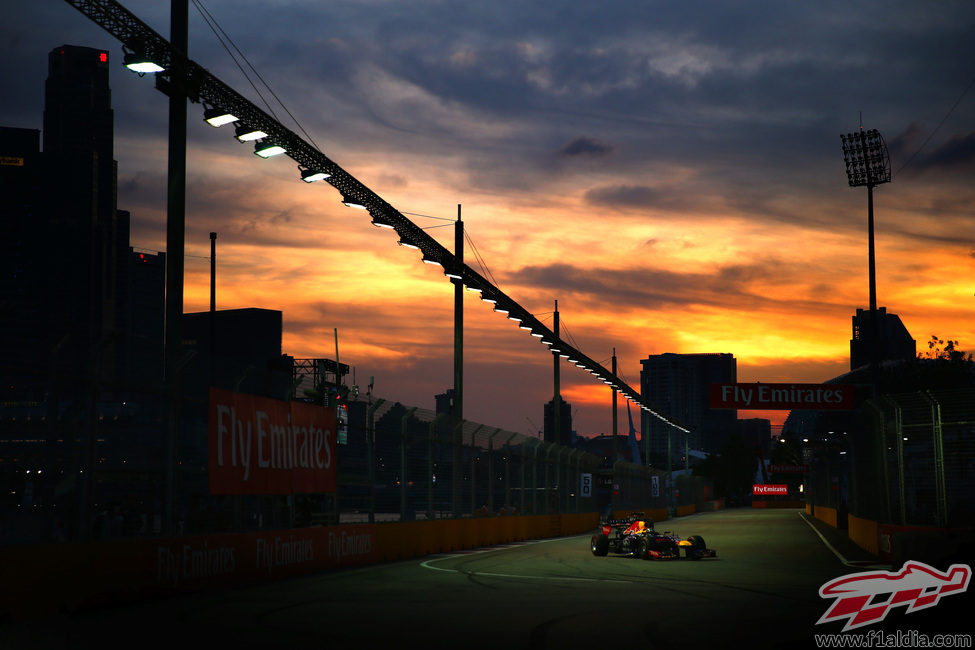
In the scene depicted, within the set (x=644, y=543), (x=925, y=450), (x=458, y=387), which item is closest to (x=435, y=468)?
(x=458, y=387)

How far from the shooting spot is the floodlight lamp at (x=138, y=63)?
635 inches

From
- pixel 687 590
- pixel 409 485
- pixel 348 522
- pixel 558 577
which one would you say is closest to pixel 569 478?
pixel 409 485

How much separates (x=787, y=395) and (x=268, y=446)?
22.5 m

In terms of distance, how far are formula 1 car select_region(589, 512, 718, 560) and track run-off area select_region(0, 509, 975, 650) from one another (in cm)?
296

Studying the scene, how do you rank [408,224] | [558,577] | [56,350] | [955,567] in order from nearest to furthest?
[955,567] < [56,350] < [558,577] < [408,224]

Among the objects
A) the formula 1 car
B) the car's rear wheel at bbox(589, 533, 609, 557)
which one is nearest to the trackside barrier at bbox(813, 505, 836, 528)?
the formula 1 car

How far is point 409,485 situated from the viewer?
26375 millimetres

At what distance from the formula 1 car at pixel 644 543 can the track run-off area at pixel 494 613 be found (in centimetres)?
296

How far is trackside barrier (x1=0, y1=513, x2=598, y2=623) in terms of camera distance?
13469mm

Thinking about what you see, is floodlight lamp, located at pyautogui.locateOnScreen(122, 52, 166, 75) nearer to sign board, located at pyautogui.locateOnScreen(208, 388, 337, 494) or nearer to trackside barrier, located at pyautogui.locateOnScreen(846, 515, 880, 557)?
sign board, located at pyautogui.locateOnScreen(208, 388, 337, 494)

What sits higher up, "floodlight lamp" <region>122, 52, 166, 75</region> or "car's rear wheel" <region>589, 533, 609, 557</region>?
"floodlight lamp" <region>122, 52, 166, 75</region>

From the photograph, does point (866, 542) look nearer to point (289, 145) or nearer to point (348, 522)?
point (348, 522)

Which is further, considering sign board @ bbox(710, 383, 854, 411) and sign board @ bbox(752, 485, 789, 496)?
sign board @ bbox(752, 485, 789, 496)

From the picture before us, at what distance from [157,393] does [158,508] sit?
167 cm
